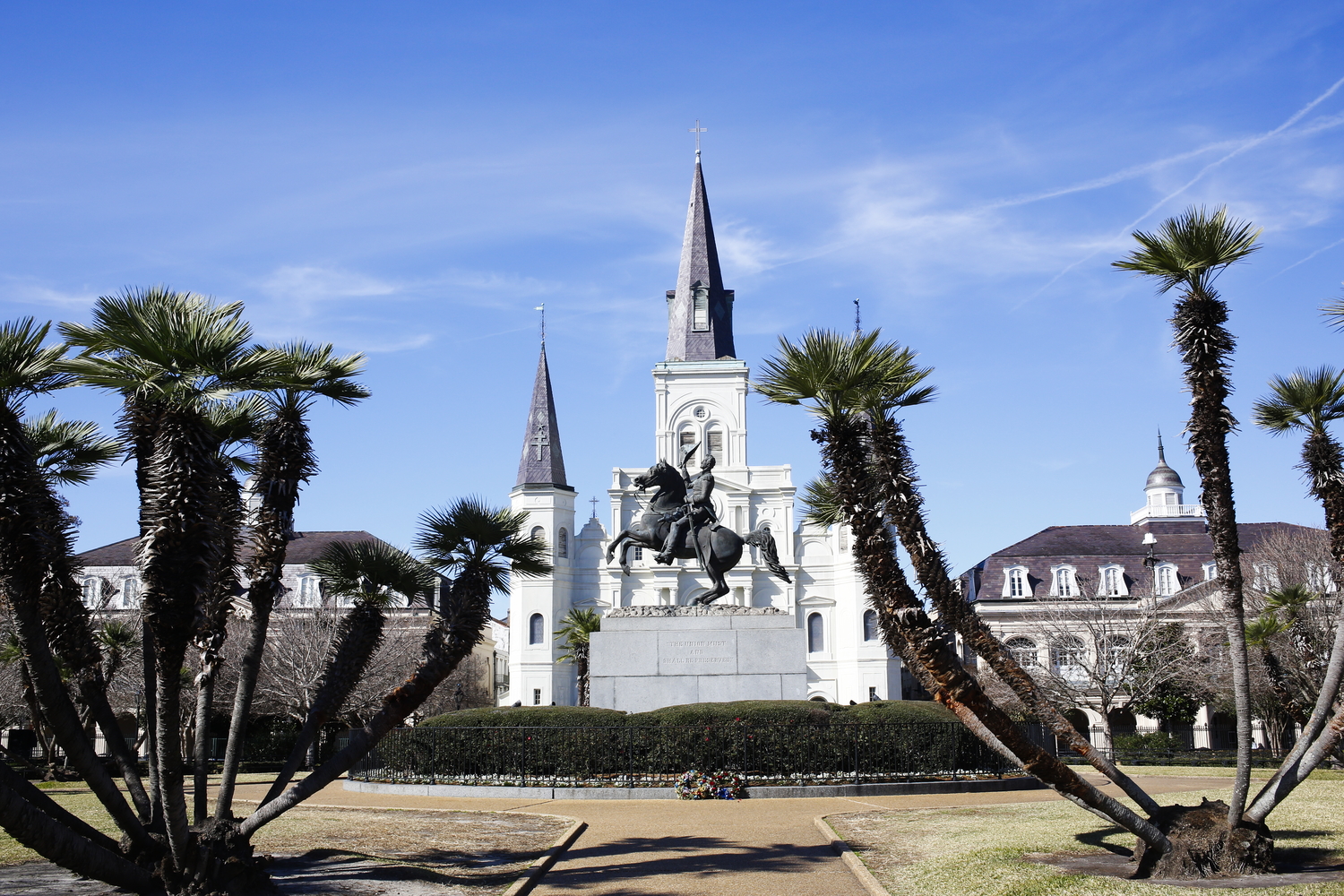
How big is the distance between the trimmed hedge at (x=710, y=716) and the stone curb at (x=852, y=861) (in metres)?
5.54

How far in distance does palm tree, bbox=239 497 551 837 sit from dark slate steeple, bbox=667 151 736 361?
3387 inches

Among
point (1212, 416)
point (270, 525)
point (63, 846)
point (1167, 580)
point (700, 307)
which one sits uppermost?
point (700, 307)

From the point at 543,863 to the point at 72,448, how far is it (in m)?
7.38

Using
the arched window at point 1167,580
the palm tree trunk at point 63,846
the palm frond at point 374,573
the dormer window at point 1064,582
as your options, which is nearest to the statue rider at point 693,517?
the palm frond at point 374,573

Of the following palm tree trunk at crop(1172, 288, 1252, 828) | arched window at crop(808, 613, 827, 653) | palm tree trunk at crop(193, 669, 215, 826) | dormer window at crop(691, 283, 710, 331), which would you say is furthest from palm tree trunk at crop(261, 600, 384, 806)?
dormer window at crop(691, 283, 710, 331)

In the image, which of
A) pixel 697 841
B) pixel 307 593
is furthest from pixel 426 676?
pixel 307 593

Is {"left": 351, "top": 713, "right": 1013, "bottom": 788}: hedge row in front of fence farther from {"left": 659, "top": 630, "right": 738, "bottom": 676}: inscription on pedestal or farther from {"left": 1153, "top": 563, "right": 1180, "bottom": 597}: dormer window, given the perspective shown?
{"left": 1153, "top": 563, "right": 1180, "bottom": 597}: dormer window

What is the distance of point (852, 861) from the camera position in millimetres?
12289

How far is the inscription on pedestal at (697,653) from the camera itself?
2441cm

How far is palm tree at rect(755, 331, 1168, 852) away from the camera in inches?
404

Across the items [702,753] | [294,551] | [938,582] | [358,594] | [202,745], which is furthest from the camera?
[294,551]

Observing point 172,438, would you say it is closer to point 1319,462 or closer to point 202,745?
point 202,745

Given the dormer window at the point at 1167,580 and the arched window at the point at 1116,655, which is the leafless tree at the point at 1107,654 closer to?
the arched window at the point at 1116,655

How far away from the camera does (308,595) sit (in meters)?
75.3
